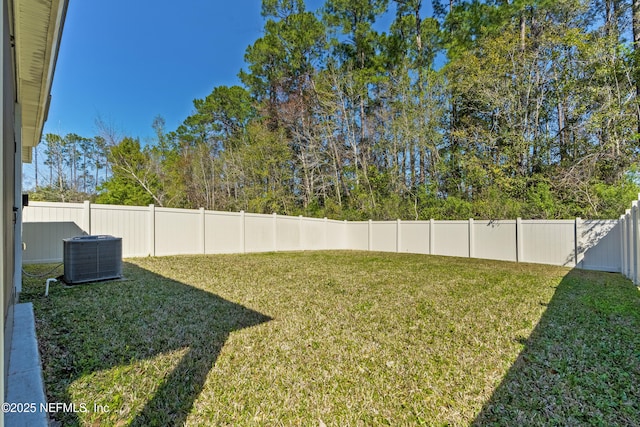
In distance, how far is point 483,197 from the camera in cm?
1241

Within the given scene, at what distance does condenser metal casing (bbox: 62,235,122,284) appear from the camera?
4.57 m

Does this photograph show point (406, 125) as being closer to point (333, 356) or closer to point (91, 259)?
point (91, 259)

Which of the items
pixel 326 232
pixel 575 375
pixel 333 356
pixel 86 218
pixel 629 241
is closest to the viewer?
pixel 575 375

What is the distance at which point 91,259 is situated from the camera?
473 centimetres

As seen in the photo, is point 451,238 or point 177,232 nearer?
point 177,232

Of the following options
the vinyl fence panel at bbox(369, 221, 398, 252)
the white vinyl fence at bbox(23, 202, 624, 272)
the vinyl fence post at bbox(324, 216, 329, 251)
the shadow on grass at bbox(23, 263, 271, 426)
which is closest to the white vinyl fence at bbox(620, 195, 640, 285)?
the white vinyl fence at bbox(23, 202, 624, 272)

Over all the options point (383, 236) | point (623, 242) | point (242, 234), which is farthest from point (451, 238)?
point (242, 234)

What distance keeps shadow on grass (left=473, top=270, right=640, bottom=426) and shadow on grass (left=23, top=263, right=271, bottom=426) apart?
6.09 ft

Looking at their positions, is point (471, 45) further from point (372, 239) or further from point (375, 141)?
point (372, 239)

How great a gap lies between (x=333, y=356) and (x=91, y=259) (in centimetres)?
418

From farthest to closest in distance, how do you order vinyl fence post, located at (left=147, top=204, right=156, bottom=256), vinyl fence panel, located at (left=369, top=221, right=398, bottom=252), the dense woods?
vinyl fence panel, located at (left=369, top=221, right=398, bottom=252) → the dense woods → vinyl fence post, located at (left=147, top=204, right=156, bottom=256)

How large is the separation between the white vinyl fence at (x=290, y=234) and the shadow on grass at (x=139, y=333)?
10.4ft

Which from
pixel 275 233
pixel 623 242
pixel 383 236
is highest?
pixel 623 242

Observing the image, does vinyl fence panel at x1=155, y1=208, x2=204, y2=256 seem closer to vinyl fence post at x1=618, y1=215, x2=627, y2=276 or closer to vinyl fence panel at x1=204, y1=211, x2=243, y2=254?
vinyl fence panel at x1=204, y1=211, x2=243, y2=254
